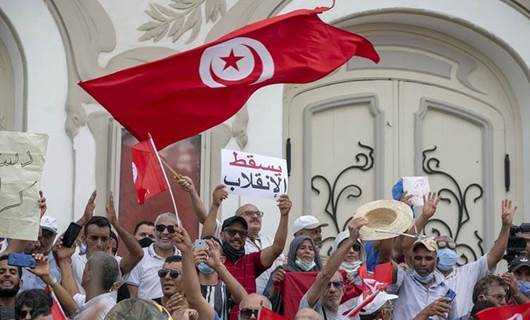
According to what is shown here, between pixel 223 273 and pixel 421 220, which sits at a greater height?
pixel 421 220

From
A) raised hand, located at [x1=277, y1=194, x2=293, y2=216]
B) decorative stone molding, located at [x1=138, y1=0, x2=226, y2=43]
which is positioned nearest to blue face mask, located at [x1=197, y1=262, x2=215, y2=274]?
raised hand, located at [x1=277, y1=194, x2=293, y2=216]

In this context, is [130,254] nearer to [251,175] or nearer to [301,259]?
[301,259]

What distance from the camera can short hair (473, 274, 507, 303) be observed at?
12.6 meters

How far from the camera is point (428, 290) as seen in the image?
41.4 ft

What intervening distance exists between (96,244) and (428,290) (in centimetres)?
241

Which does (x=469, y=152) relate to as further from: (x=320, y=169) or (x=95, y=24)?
(x=95, y=24)

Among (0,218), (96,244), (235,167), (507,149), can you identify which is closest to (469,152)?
(507,149)

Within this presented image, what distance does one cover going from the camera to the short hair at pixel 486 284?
495 inches

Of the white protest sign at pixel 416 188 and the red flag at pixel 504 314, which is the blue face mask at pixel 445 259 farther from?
the red flag at pixel 504 314

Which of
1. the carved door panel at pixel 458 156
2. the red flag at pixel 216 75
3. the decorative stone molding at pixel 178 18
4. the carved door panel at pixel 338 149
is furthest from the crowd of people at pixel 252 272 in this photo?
the carved door panel at pixel 458 156

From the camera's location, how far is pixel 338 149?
1647 cm

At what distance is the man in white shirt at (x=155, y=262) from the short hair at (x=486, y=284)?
218 centimetres

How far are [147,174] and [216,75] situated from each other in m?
0.98

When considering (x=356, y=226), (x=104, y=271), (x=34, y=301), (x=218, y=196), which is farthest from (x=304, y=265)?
(x=34, y=301)
